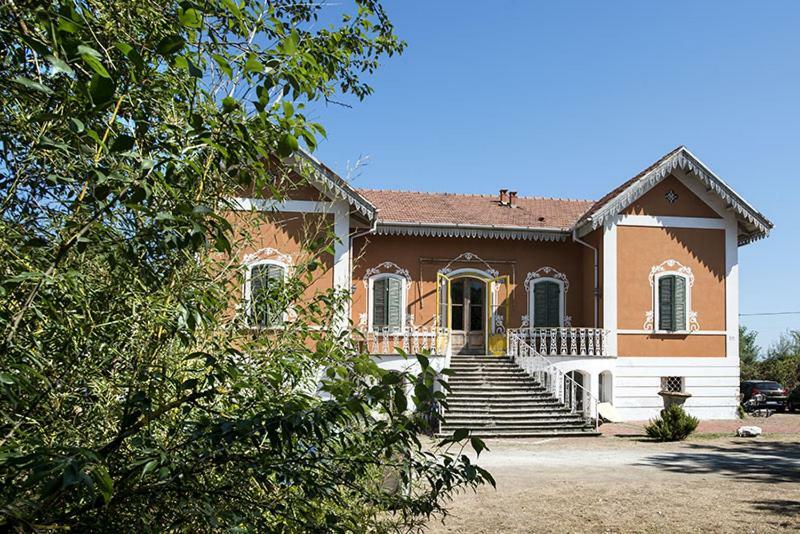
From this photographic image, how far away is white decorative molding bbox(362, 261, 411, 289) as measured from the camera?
19.0m

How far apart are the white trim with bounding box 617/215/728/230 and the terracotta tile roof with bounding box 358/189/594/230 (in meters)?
1.80

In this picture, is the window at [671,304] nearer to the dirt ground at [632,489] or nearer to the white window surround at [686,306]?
the white window surround at [686,306]

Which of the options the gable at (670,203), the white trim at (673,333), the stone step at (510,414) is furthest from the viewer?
the gable at (670,203)

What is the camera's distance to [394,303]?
62.4ft

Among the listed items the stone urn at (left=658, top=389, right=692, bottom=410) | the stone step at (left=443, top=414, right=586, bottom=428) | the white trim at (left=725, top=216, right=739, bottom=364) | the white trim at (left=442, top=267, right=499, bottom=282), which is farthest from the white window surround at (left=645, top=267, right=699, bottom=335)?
the stone step at (left=443, top=414, right=586, bottom=428)

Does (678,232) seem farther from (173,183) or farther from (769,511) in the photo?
(173,183)

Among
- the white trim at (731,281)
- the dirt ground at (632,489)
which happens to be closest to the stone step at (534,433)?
the dirt ground at (632,489)

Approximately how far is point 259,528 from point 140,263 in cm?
92

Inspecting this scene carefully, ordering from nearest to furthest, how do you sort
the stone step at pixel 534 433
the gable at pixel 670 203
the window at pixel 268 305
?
the window at pixel 268 305 < the stone step at pixel 534 433 < the gable at pixel 670 203

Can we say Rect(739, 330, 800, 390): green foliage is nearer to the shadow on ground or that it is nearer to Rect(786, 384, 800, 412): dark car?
Rect(786, 384, 800, 412): dark car

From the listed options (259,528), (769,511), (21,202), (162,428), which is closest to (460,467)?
(259,528)

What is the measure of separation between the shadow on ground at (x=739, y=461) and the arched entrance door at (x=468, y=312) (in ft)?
22.3

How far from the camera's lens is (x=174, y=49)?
169cm

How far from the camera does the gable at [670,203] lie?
62.1 ft
